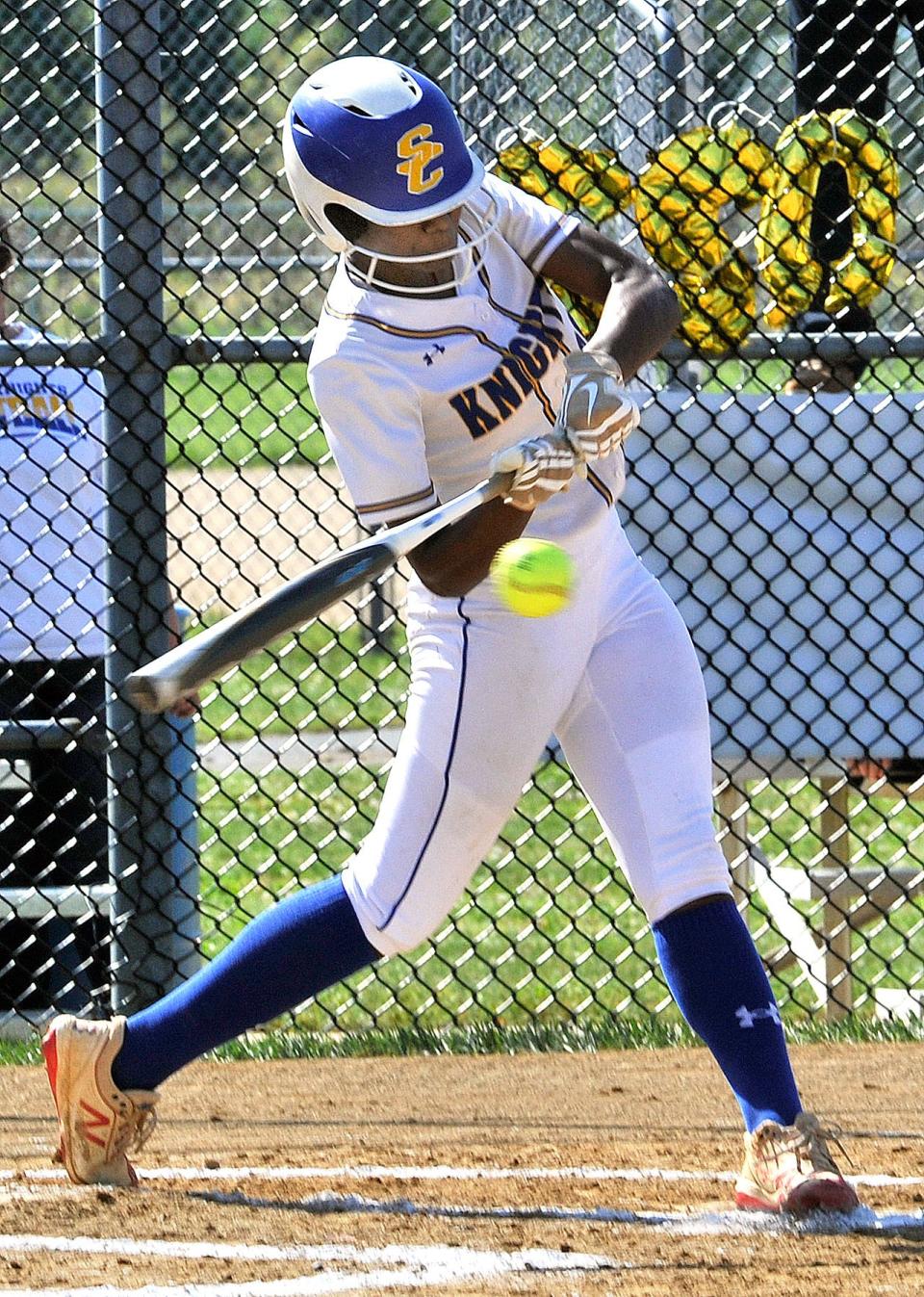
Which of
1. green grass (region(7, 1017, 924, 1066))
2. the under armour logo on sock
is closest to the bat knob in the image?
the under armour logo on sock

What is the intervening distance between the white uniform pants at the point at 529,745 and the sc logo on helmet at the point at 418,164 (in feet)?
1.94

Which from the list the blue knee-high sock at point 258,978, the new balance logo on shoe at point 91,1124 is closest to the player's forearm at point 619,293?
the blue knee-high sock at point 258,978

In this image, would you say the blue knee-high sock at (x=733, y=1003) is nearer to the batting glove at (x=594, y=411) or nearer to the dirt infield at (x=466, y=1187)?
the dirt infield at (x=466, y=1187)

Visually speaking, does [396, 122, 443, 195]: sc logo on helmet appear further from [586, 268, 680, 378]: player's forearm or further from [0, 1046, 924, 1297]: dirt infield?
[0, 1046, 924, 1297]: dirt infield

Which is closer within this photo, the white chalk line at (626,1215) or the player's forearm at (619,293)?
the white chalk line at (626,1215)

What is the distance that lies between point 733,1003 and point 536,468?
0.86 meters

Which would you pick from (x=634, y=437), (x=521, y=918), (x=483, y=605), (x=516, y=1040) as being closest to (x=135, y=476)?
(x=634, y=437)

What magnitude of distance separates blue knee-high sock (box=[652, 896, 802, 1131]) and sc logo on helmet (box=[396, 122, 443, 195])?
1141mm

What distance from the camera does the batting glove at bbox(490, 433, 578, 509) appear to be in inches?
102

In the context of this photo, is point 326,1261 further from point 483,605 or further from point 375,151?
point 375,151

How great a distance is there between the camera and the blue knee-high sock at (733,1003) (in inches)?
110

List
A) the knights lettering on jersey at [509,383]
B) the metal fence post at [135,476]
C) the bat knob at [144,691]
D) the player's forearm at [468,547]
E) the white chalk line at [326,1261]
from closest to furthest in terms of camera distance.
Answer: the white chalk line at [326,1261] < the bat knob at [144,691] < the player's forearm at [468,547] < the knights lettering on jersey at [509,383] < the metal fence post at [135,476]

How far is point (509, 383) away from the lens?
284 centimetres

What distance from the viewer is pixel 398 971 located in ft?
19.8
